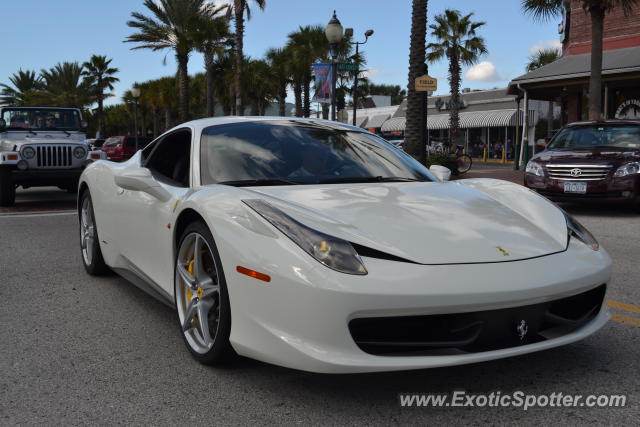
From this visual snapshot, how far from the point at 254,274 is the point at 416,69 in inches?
584

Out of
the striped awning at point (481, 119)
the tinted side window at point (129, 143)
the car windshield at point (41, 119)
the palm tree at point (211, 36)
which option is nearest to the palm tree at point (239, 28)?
the palm tree at point (211, 36)

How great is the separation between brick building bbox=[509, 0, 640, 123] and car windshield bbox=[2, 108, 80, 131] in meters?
16.0

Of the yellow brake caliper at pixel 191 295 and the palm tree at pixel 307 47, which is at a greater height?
the palm tree at pixel 307 47

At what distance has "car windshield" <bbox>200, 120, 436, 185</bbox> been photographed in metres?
3.50

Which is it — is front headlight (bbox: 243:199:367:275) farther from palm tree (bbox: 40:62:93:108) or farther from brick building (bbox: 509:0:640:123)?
palm tree (bbox: 40:62:93:108)

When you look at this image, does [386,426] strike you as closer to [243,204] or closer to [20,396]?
[243,204]

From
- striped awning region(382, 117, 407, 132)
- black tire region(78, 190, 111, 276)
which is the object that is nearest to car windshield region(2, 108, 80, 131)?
black tire region(78, 190, 111, 276)

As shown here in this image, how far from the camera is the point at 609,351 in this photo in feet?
10.6

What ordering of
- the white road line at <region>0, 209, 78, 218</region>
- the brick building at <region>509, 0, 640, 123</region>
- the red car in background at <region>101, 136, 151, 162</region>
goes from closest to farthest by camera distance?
Result: 1. the white road line at <region>0, 209, 78, 218</region>
2. the brick building at <region>509, 0, 640, 123</region>
3. the red car in background at <region>101, 136, 151, 162</region>

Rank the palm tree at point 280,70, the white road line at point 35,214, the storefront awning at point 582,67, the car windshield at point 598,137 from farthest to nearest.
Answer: the palm tree at point 280,70, the storefront awning at point 582,67, the car windshield at point 598,137, the white road line at point 35,214

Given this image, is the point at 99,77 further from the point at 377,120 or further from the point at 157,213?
the point at 157,213

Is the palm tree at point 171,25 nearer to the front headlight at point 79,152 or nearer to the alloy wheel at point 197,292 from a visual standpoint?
the front headlight at point 79,152

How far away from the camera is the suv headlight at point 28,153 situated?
11.5m

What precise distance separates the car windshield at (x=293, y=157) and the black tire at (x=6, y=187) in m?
8.88
